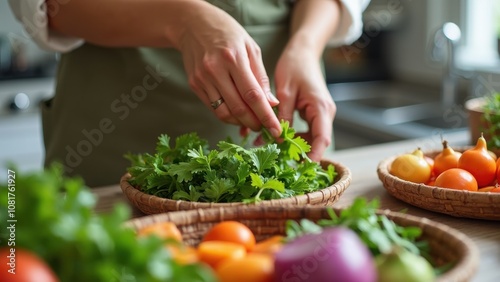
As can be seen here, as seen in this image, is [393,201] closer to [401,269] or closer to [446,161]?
[446,161]

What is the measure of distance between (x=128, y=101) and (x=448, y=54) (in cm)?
154

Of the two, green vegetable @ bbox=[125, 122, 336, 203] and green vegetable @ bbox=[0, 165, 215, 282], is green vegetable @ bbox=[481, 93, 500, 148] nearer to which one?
green vegetable @ bbox=[125, 122, 336, 203]

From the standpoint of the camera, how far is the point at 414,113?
2.96 metres

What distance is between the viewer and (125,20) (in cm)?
131

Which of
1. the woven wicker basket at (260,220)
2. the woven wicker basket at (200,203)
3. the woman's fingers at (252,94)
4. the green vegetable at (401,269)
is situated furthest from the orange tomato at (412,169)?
the green vegetable at (401,269)

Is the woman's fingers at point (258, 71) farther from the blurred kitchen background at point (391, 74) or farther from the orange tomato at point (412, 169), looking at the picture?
the blurred kitchen background at point (391, 74)

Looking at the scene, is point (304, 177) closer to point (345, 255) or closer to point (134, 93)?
point (345, 255)

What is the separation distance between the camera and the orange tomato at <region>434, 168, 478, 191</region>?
1025 millimetres

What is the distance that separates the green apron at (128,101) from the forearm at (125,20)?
0.15 meters

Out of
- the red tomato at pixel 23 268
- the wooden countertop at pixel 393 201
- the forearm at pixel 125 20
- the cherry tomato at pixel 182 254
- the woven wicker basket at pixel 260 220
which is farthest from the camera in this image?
the forearm at pixel 125 20

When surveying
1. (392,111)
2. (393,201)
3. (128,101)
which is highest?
(393,201)

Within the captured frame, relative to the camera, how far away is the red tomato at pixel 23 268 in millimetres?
498

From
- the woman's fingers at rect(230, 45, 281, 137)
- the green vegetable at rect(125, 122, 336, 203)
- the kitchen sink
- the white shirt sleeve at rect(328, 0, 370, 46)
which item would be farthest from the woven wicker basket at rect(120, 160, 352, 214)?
the kitchen sink

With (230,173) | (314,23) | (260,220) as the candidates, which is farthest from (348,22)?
(260,220)
